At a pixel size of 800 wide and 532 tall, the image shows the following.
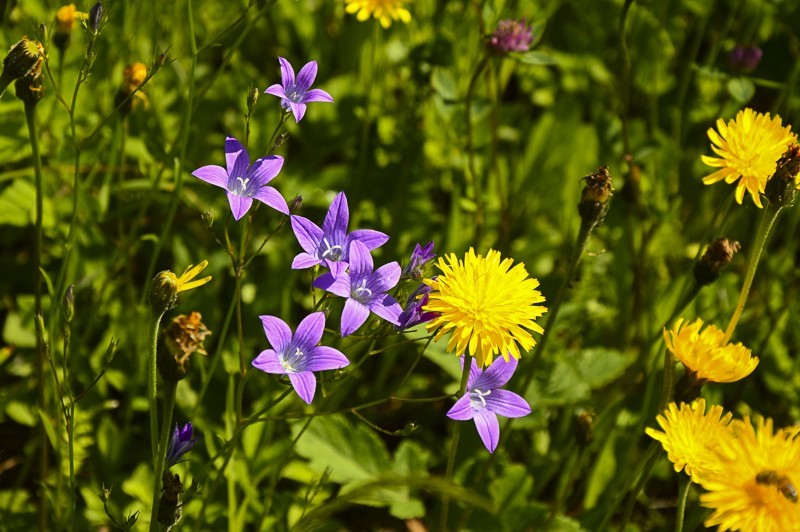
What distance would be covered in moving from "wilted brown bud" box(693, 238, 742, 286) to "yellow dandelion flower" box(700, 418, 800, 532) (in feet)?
2.46

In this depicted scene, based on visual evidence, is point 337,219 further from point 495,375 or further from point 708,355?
point 708,355

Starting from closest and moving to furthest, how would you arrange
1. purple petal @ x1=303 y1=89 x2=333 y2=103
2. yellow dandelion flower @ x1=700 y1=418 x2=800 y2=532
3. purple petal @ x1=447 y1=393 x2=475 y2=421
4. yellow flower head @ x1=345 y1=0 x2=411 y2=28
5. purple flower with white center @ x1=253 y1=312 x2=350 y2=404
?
yellow dandelion flower @ x1=700 y1=418 x2=800 y2=532 < purple flower with white center @ x1=253 y1=312 x2=350 y2=404 < purple petal @ x1=447 y1=393 x2=475 y2=421 < purple petal @ x1=303 y1=89 x2=333 y2=103 < yellow flower head @ x1=345 y1=0 x2=411 y2=28

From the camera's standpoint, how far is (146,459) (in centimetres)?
246

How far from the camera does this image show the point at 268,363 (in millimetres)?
1323

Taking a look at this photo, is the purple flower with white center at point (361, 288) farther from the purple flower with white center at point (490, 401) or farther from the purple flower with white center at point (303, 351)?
the purple flower with white center at point (490, 401)

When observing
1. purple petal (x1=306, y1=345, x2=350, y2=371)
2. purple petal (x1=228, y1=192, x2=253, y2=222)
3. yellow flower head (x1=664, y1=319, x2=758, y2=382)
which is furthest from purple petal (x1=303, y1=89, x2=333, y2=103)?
yellow flower head (x1=664, y1=319, x2=758, y2=382)

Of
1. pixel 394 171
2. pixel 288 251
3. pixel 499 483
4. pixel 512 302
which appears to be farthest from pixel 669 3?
pixel 512 302

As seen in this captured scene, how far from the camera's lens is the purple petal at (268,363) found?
1302 millimetres

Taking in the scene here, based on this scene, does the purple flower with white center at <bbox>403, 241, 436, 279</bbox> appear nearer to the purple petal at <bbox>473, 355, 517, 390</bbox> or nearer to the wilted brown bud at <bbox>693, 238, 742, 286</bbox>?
the purple petal at <bbox>473, 355, 517, 390</bbox>

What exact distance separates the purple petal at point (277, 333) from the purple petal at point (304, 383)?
0.08m

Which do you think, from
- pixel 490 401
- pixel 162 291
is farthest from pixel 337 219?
pixel 490 401

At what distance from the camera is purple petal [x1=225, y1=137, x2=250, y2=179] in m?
1.52

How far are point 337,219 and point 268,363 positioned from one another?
373 millimetres

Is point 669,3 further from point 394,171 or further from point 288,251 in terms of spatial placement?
point 288,251
